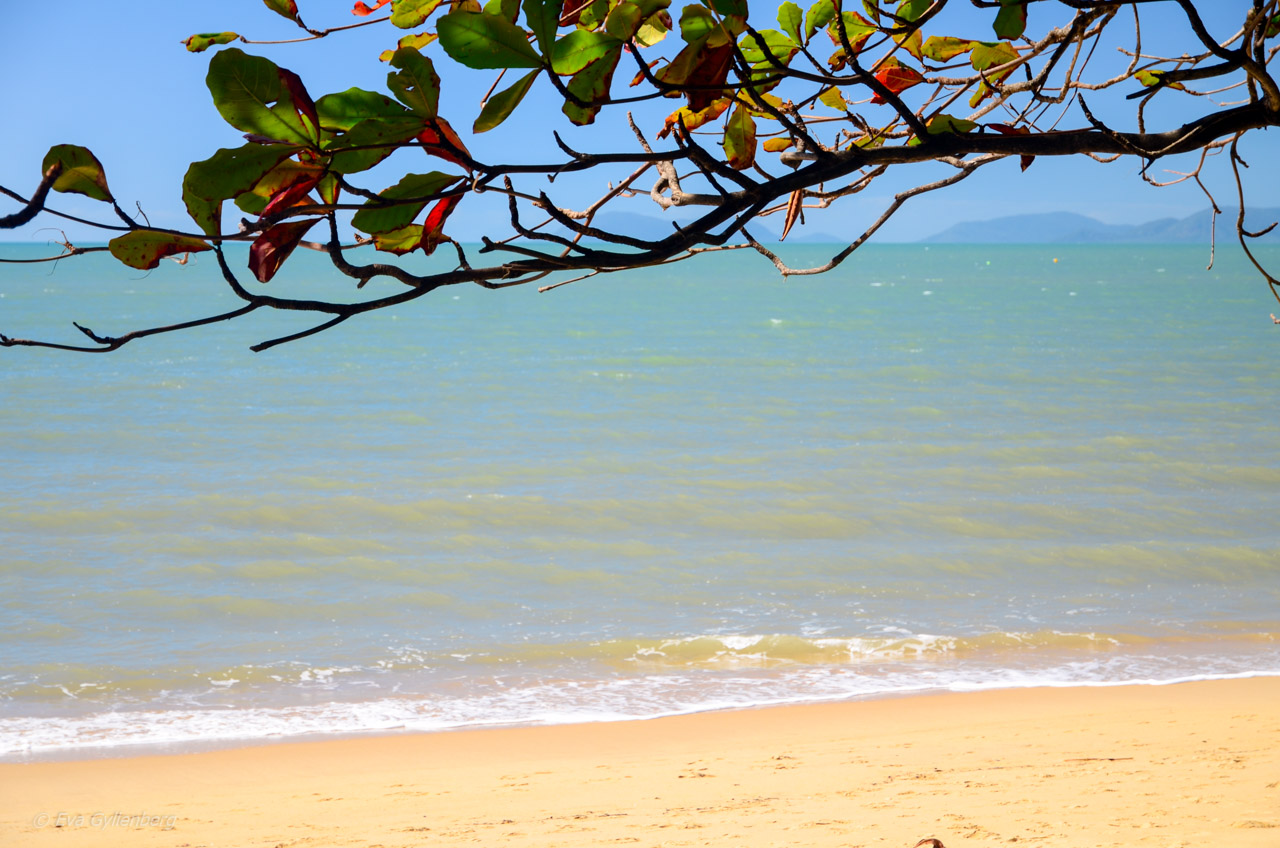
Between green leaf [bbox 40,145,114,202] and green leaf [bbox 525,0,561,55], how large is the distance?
33 cm

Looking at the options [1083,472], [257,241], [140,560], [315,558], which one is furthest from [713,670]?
[1083,472]

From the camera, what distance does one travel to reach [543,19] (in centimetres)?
67

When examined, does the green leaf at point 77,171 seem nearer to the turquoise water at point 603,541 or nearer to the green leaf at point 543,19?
the green leaf at point 543,19

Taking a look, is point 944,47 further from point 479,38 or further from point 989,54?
point 479,38

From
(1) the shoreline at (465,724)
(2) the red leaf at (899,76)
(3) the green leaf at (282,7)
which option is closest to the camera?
(3) the green leaf at (282,7)

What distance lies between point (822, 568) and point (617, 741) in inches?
110

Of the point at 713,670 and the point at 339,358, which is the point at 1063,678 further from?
the point at 339,358

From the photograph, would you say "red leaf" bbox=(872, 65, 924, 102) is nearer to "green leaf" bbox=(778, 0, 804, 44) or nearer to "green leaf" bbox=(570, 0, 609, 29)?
"green leaf" bbox=(778, 0, 804, 44)

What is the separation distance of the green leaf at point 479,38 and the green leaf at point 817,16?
56 cm

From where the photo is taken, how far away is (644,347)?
69.5 ft

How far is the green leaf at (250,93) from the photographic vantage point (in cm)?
65

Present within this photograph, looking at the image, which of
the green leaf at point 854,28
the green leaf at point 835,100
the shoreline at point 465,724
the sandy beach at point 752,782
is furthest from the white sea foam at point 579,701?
the green leaf at point 854,28

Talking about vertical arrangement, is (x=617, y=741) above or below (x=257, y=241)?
below

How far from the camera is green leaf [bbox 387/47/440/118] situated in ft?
2.22
